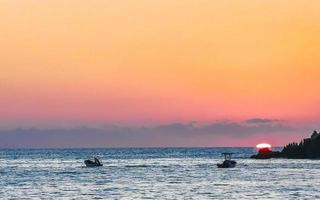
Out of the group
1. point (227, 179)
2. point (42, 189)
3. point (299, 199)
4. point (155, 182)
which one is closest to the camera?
point (299, 199)

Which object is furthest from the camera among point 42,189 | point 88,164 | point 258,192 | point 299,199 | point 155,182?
point 88,164

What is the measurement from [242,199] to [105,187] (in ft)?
87.1

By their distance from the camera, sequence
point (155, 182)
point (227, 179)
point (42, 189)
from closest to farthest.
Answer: point (42, 189) < point (155, 182) < point (227, 179)

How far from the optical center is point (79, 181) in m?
117

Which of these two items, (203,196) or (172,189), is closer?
(203,196)

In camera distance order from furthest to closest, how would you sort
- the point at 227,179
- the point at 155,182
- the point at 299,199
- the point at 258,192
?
the point at 227,179, the point at 155,182, the point at 258,192, the point at 299,199

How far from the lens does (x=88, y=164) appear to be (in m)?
178

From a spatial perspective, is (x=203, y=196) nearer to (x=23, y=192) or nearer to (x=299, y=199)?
(x=299, y=199)

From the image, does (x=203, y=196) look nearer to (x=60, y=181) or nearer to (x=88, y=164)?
(x=60, y=181)

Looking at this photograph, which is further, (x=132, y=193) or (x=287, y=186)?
(x=287, y=186)

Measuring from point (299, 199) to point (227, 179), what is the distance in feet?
126

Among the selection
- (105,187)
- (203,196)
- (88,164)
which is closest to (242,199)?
(203,196)

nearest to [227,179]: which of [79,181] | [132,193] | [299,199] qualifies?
[79,181]

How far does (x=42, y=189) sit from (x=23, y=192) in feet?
16.2
